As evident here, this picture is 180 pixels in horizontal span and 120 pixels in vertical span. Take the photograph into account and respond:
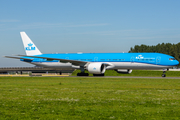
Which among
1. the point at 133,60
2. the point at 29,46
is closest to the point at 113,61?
the point at 133,60

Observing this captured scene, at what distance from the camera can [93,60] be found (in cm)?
4803

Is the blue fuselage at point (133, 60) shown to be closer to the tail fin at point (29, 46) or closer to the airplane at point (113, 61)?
the airplane at point (113, 61)

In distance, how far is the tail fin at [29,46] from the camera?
5581 cm

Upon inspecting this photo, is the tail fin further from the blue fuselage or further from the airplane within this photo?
the blue fuselage

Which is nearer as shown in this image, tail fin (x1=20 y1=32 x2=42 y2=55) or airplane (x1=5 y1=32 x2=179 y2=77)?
airplane (x1=5 y1=32 x2=179 y2=77)

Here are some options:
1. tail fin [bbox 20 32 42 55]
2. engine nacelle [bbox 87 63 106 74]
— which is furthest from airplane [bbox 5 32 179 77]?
tail fin [bbox 20 32 42 55]

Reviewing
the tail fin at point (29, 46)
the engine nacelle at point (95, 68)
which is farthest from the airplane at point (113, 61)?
the tail fin at point (29, 46)

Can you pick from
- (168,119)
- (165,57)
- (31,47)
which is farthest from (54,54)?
(168,119)

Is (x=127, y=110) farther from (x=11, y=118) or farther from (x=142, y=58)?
(x=142, y=58)

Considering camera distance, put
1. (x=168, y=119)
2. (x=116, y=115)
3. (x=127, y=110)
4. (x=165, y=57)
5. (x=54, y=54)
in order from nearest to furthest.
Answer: (x=168, y=119) < (x=116, y=115) < (x=127, y=110) < (x=165, y=57) < (x=54, y=54)

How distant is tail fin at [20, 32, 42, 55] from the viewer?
55.8 meters

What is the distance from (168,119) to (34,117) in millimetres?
4855

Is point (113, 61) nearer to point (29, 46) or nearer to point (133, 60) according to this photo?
point (133, 60)

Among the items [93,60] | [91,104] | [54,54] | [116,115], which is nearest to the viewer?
[116,115]
